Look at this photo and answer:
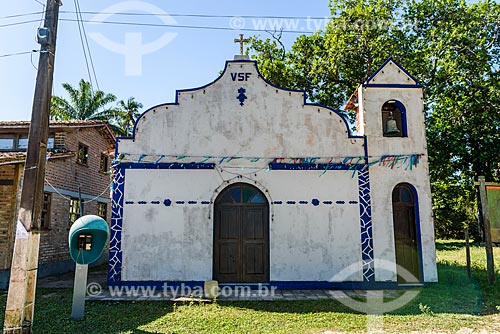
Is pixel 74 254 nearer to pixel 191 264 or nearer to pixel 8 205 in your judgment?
pixel 191 264

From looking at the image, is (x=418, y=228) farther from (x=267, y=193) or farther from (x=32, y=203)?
(x=32, y=203)

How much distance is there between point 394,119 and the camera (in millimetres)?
10289

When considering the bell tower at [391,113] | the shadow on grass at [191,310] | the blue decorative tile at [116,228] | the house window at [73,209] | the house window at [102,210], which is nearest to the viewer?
the shadow on grass at [191,310]

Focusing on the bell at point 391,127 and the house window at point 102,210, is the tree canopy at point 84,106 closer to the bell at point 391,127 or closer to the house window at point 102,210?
the house window at point 102,210

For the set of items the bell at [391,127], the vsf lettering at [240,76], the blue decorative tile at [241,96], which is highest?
the vsf lettering at [240,76]

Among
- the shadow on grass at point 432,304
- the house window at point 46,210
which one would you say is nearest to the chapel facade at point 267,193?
the shadow on grass at point 432,304

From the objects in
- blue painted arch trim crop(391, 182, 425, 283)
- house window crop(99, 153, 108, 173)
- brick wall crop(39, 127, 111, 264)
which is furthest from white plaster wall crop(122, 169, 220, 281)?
house window crop(99, 153, 108, 173)

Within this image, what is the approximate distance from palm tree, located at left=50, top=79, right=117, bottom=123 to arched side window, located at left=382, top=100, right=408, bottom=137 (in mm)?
20477

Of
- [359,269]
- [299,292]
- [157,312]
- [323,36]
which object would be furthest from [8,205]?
[323,36]

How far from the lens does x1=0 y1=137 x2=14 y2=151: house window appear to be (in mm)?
12969

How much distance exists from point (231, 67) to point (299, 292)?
19.4 ft

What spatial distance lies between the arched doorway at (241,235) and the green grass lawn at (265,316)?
1.47m

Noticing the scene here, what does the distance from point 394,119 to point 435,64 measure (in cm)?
922

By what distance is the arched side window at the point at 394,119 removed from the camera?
32.5 ft
